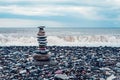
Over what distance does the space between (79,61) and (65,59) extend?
1.56 m

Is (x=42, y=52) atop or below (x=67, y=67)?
atop

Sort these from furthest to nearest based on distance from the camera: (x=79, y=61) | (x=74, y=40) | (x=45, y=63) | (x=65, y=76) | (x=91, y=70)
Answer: (x=74, y=40) < (x=79, y=61) < (x=45, y=63) < (x=91, y=70) < (x=65, y=76)

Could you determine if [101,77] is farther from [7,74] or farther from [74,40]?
[74,40]

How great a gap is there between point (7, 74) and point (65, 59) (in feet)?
23.9

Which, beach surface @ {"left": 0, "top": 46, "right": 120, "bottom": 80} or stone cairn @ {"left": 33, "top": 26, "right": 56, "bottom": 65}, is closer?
beach surface @ {"left": 0, "top": 46, "right": 120, "bottom": 80}

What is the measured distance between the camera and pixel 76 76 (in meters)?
22.5

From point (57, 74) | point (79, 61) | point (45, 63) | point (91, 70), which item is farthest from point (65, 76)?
point (79, 61)

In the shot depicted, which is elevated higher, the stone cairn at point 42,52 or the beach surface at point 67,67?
the stone cairn at point 42,52

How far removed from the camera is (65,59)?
29812 millimetres

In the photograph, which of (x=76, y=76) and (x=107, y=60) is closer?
(x=76, y=76)

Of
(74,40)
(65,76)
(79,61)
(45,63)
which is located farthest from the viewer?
(74,40)

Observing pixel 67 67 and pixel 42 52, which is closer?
pixel 67 67

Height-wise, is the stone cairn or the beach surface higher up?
the stone cairn

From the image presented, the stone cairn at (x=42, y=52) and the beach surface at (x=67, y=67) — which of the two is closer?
the beach surface at (x=67, y=67)
